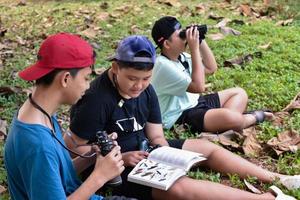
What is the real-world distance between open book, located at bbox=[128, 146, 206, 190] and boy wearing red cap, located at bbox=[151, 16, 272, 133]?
830 mm

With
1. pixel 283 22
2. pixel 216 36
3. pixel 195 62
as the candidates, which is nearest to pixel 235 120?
pixel 195 62

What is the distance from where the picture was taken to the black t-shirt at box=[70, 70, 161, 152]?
2.90m

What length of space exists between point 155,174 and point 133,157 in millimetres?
209

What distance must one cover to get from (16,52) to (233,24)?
2786mm

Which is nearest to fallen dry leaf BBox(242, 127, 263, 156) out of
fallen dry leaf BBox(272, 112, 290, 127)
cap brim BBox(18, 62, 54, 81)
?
fallen dry leaf BBox(272, 112, 290, 127)

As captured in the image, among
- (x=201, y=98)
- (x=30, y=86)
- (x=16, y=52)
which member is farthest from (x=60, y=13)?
(x=201, y=98)

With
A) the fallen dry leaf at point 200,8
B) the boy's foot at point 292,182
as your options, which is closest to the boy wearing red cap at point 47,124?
the boy's foot at point 292,182

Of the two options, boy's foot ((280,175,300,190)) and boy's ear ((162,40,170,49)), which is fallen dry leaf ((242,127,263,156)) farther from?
boy's ear ((162,40,170,49))

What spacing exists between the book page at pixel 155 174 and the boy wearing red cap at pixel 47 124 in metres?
0.44

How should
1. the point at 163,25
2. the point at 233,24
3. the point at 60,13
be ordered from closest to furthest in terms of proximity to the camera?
the point at 163,25 < the point at 233,24 < the point at 60,13

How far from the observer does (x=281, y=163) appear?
334 centimetres

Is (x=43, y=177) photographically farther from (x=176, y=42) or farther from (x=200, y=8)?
(x=200, y=8)

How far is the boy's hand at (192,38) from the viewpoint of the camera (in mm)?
3695

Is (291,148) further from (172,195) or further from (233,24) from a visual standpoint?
(233,24)
